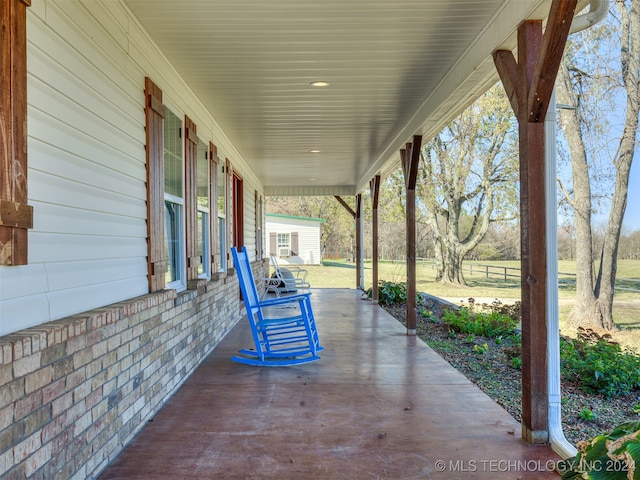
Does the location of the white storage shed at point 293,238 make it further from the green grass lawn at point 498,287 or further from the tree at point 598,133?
the tree at point 598,133

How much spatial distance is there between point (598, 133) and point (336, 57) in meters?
6.73

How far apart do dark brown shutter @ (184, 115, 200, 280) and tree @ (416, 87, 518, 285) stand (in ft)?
29.3

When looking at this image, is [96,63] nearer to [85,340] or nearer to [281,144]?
[85,340]

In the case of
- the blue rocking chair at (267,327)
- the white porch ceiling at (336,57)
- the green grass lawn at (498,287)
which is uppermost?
the white porch ceiling at (336,57)

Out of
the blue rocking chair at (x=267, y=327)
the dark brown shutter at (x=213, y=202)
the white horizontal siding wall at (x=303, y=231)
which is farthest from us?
the white horizontal siding wall at (x=303, y=231)

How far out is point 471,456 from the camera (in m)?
2.60

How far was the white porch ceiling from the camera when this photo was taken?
9.42 feet

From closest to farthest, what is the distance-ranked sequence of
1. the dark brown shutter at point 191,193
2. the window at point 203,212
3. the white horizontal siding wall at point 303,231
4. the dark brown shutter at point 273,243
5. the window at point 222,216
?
the dark brown shutter at point 191,193 < the window at point 203,212 < the window at point 222,216 < the dark brown shutter at point 273,243 < the white horizontal siding wall at point 303,231

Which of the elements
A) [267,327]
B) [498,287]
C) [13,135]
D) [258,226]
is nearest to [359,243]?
[258,226]

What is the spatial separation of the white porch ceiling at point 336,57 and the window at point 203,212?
520 millimetres

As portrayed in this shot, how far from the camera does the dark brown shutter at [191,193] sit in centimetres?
427

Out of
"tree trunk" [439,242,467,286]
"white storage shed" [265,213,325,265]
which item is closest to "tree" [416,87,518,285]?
"tree trunk" [439,242,467,286]

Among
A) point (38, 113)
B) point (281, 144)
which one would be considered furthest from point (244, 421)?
point (281, 144)

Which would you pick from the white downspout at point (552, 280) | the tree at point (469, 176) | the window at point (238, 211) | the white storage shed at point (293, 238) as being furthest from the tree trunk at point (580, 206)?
the white storage shed at point (293, 238)
